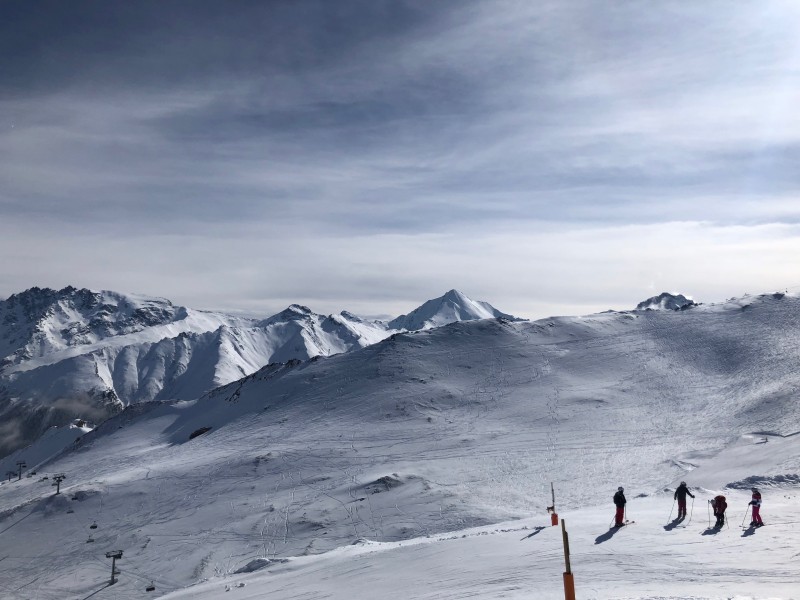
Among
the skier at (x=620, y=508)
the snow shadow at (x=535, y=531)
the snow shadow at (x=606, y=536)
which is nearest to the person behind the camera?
the snow shadow at (x=606, y=536)

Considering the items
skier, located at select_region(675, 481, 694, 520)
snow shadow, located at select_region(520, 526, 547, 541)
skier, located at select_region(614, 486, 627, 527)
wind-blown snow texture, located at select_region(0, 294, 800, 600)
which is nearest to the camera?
wind-blown snow texture, located at select_region(0, 294, 800, 600)

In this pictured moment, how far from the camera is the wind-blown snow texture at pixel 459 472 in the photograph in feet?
65.5

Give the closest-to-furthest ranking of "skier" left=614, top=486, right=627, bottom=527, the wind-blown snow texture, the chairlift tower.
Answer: the wind-blown snow texture < "skier" left=614, top=486, right=627, bottom=527 < the chairlift tower

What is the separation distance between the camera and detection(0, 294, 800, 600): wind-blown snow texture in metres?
20.0

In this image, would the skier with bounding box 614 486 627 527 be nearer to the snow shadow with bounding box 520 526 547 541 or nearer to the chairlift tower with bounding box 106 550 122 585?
the snow shadow with bounding box 520 526 547 541

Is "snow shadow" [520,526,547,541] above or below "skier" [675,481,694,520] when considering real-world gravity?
below

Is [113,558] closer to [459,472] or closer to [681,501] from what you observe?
[459,472]

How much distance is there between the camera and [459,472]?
49656mm

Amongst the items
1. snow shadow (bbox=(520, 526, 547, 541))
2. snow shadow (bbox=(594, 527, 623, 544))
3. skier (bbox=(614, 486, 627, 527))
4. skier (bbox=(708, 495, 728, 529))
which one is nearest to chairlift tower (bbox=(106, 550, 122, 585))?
snow shadow (bbox=(520, 526, 547, 541))

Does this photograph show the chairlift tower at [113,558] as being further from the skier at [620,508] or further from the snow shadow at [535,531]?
the skier at [620,508]

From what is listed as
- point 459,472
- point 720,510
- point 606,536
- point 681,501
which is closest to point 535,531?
point 606,536

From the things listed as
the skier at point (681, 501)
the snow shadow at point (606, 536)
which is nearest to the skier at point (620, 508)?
the snow shadow at point (606, 536)

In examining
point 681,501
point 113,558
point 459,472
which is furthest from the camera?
point 459,472

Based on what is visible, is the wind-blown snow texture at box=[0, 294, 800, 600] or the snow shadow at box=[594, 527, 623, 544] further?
the snow shadow at box=[594, 527, 623, 544]
